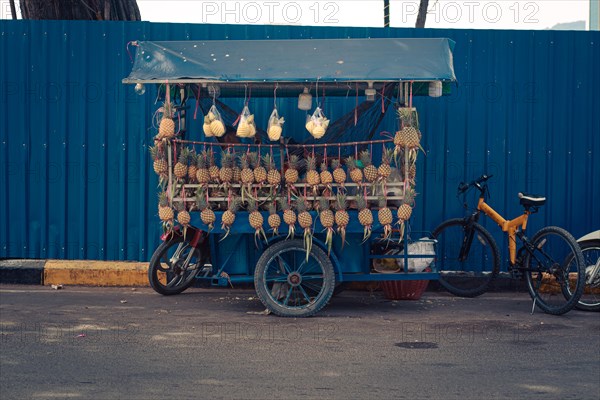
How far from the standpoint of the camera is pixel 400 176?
8195 millimetres

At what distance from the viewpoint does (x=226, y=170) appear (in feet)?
26.2

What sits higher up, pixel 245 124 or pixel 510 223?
pixel 245 124

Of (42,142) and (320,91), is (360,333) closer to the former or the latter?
(320,91)

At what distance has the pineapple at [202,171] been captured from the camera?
7.99 meters

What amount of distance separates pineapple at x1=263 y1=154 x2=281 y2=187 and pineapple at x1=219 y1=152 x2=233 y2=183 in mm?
329

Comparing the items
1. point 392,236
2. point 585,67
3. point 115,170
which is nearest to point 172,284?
point 115,170

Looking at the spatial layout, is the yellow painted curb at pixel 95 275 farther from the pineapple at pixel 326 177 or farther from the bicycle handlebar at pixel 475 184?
the bicycle handlebar at pixel 475 184

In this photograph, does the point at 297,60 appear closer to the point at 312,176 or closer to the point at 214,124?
the point at 214,124

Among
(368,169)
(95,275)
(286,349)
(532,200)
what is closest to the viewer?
(286,349)

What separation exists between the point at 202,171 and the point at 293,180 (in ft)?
2.80

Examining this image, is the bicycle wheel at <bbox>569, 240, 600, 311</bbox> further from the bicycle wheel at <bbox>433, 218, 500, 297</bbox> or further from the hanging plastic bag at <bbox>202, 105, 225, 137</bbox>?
Answer: the hanging plastic bag at <bbox>202, 105, 225, 137</bbox>

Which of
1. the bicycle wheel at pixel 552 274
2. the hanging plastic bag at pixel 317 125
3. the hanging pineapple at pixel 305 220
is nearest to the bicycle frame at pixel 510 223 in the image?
the bicycle wheel at pixel 552 274

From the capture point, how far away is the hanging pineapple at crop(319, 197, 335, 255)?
789 cm

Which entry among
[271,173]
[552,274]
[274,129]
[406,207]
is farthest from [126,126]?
[552,274]
